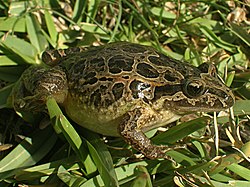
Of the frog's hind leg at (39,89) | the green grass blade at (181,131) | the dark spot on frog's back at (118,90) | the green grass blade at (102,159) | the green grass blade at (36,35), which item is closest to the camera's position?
the green grass blade at (102,159)

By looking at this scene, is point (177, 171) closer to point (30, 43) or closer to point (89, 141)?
point (89, 141)

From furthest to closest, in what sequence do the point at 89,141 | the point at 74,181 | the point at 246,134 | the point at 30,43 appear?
1. the point at 30,43
2. the point at 246,134
3. the point at 89,141
4. the point at 74,181

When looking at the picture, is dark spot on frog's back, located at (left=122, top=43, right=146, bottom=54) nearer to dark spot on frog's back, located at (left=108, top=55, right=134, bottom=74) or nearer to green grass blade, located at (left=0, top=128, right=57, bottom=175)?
dark spot on frog's back, located at (left=108, top=55, right=134, bottom=74)

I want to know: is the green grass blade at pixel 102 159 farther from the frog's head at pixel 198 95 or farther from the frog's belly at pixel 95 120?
the frog's head at pixel 198 95

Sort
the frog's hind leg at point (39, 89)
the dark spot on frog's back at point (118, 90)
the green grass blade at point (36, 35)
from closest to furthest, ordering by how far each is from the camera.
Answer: the dark spot on frog's back at point (118, 90) → the frog's hind leg at point (39, 89) → the green grass blade at point (36, 35)

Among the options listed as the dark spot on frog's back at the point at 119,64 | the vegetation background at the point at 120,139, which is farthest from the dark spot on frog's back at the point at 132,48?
the vegetation background at the point at 120,139

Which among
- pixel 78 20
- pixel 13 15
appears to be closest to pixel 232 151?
pixel 78 20

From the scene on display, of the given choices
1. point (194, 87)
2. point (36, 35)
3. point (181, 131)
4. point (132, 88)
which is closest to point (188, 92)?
point (194, 87)
